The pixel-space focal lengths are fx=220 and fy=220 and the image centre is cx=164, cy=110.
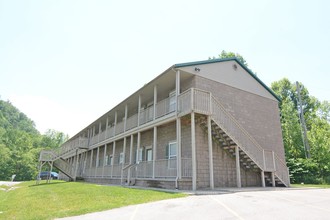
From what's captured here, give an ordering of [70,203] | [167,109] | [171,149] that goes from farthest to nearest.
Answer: [171,149]
[167,109]
[70,203]

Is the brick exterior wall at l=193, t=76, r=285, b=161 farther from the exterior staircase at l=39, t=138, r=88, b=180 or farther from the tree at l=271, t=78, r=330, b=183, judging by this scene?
the exterior staircase at l=39, t=138, r=88, b=180

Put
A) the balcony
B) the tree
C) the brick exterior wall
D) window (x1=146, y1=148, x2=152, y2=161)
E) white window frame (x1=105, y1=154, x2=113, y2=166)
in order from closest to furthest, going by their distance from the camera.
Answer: the balcony < the brick exterior wall < window (x1=146, y1=148, x2=152, y2=161) < the tree < white window frame (x1=105, y1=154, x2=113, y2=166)

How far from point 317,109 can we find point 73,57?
3886cm

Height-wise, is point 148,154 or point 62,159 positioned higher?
point 148,154

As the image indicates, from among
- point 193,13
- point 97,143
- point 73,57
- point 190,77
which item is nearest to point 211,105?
point 190,77

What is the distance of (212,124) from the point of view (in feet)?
38.6

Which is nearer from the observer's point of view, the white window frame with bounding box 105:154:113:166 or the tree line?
the white window frame with bounding box 105:154:113:166

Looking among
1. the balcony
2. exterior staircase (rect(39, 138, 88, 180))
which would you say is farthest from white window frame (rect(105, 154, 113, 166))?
exterior staircase (rect(39, 138, 88, 180))

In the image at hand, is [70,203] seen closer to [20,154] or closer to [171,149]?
[171,149]

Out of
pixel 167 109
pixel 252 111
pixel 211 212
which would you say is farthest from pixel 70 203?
pixel 252 111

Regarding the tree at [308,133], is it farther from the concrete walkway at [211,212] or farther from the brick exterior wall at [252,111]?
the concrete walkway at [211,212]

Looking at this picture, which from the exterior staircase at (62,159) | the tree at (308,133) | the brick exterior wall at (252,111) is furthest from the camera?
the exterior staircase at (62,159)

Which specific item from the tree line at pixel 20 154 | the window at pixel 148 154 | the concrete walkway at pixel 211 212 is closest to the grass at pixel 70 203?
the concrete walkway at pixel 211 212

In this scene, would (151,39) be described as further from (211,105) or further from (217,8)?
(211,105)
